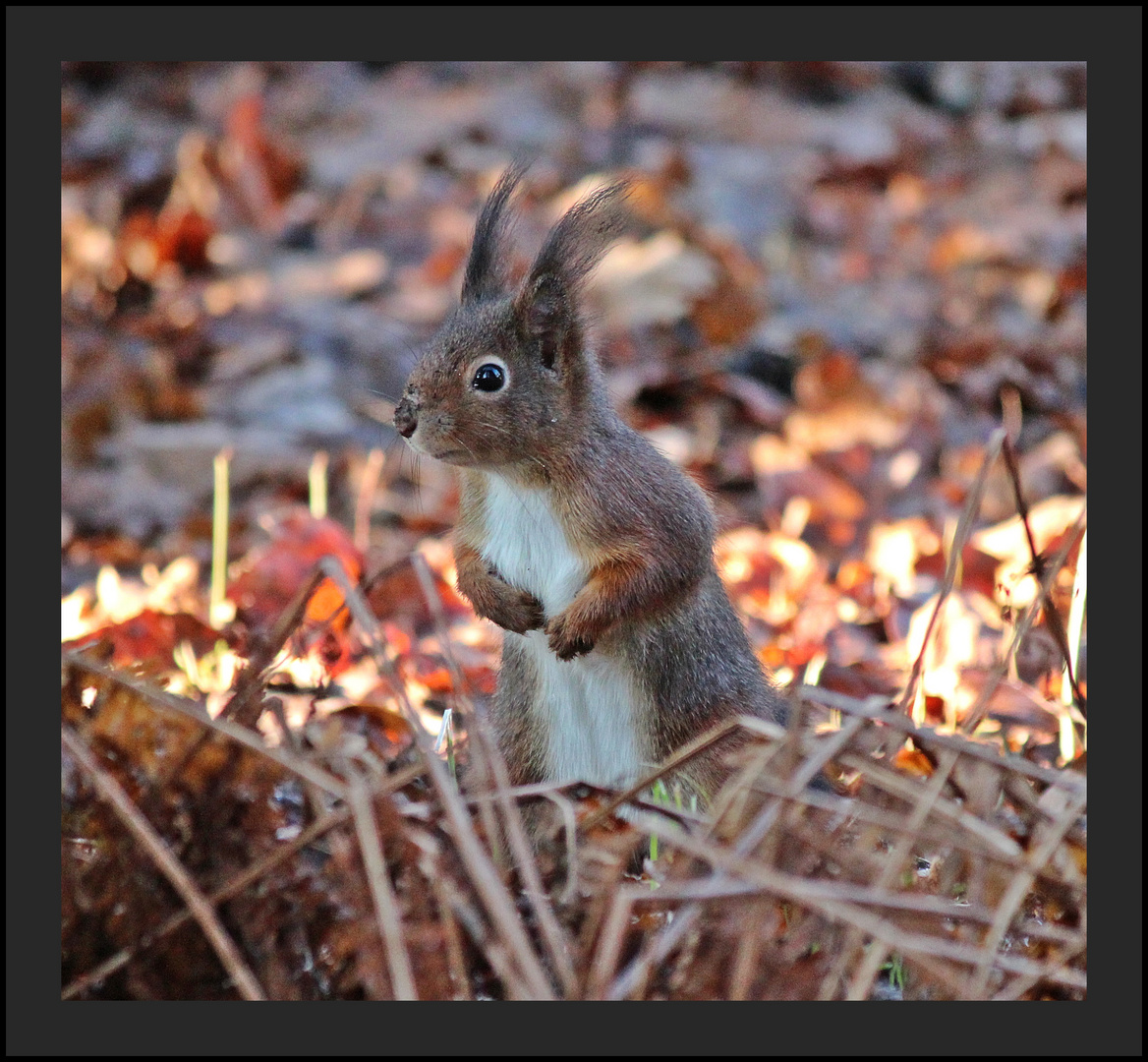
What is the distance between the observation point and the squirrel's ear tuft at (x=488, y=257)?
288cm

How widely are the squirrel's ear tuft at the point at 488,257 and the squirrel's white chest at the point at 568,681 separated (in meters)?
0.43

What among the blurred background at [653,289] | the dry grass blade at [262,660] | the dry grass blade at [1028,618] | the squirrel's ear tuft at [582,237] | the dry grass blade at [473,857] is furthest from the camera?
the blurred background at [653,289]

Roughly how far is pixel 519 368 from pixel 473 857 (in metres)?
1.24

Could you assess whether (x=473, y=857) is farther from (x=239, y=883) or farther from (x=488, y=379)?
(x=488, y=379)

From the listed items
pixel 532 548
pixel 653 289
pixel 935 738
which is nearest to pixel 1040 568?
pixel 935 738

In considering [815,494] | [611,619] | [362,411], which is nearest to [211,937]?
[611,619]

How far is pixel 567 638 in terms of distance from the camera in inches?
106

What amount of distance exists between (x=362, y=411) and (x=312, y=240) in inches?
63.2

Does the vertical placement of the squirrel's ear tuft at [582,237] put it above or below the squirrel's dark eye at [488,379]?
above

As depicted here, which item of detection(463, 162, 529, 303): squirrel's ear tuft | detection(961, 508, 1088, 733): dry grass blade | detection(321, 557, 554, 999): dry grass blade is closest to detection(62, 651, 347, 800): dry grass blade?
detection(321, 557, 554, 999): dry grass blade

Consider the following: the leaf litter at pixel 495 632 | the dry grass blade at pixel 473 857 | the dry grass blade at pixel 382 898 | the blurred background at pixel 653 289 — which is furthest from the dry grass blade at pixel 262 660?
the blurred background at pixel 653 289

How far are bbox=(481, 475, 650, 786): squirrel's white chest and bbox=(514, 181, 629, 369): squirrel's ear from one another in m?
0.31

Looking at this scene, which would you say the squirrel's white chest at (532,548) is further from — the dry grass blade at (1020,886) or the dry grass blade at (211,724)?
the dry grass blade at (1020,886)

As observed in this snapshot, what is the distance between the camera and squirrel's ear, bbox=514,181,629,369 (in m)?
2.65
